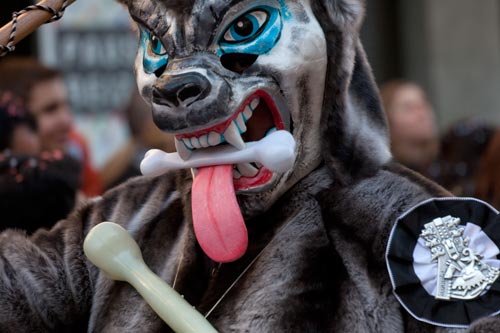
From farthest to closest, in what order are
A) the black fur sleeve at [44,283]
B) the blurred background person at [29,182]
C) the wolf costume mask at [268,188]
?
the blurred background person at [29,182], the black fur sleeve at [44,283], the wolf costume mask at [268,188]

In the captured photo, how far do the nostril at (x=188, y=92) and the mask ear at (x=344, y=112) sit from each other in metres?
0.33

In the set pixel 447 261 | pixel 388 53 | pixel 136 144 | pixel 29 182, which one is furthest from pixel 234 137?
pixel 388 53

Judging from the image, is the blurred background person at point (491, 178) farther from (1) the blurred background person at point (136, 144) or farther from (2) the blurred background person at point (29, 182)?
(2) the blurred background person at point (29, 182)

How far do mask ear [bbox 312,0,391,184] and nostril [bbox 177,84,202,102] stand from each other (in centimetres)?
33

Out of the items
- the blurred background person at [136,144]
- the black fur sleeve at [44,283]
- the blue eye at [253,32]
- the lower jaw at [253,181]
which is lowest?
the blurred background person at [136,144]

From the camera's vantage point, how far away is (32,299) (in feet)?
8.55

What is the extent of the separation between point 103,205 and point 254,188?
20.2 inches

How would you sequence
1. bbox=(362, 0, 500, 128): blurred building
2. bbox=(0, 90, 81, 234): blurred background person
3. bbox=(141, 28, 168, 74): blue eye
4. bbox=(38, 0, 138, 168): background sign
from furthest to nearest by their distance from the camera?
1. bbox=(362, 0, 500, 128): blurred building
2. bbox=(38, 0, 138, 168): background sign
3. bbox=(0, 90, 81, 234): blurred background person
4. bbox=(141, 28, 168, 74): blue eye

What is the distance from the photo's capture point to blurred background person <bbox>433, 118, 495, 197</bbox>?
16.5 ft

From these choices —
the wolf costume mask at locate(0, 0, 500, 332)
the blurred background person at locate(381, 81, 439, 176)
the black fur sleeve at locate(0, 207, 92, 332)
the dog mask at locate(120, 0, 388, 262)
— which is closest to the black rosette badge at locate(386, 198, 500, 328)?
the wolf costume mask at locate(0, 0, 500, 332)

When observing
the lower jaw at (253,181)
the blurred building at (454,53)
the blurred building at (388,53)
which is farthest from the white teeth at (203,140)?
the blurred building at (454,53)

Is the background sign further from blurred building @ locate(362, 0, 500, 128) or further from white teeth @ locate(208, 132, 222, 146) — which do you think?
white teeth @ locate(208, 132, 222, 146)

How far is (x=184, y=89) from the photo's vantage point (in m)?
2.28

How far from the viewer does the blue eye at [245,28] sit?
7.77 feet
